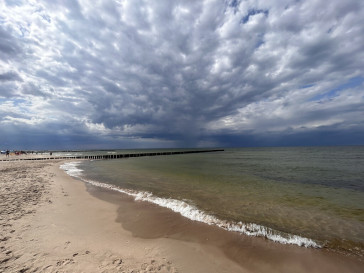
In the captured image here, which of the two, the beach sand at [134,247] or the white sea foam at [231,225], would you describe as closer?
the beach sand at [134,247]

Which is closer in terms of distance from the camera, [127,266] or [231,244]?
[127,266]

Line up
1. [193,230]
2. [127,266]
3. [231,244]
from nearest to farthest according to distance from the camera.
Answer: [127,266]
[231,244]
[193,230]

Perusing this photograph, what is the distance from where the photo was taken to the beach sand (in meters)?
4.31

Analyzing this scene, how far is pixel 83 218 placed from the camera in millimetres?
7395

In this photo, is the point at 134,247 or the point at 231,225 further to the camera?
the point at 231,225

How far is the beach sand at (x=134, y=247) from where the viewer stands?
431 cm

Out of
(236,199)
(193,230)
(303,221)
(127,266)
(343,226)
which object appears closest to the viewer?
(127,266)

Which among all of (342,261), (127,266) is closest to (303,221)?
(342,261)

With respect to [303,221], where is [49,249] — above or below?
above

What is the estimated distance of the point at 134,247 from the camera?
5207mm

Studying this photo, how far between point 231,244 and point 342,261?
2974mm

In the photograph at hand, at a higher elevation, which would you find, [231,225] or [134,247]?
[134,247]

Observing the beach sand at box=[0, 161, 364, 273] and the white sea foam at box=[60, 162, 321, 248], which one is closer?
the beach sand at box=[0, 161, 364, 273]

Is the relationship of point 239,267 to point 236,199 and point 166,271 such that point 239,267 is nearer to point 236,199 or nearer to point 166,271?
point 166,271
